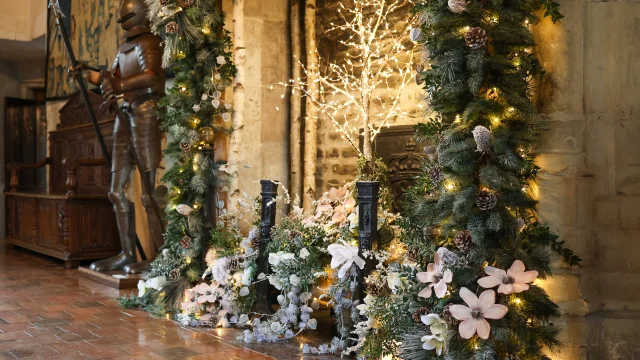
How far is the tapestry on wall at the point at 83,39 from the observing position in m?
9.20

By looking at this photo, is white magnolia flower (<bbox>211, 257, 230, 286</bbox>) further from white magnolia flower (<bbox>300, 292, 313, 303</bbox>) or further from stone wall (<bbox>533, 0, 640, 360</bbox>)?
stone wall (<bbox>533, 0, 640, 360</bbox>)

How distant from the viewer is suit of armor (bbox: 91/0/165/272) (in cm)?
669

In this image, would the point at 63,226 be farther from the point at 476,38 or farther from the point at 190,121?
the point at 476,38

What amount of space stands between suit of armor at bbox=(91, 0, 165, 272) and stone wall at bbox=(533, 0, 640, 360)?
13.1ft

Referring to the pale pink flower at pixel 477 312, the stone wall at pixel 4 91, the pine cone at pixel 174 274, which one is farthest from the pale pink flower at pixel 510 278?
the stone wall at pixel 4 91

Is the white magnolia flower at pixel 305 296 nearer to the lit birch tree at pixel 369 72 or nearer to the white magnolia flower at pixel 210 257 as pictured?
the white magnolia flower at pixel 210 257

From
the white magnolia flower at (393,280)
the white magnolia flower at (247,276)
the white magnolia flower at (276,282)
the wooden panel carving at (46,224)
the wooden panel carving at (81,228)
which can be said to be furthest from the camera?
the wooden panel carving at (46,224)

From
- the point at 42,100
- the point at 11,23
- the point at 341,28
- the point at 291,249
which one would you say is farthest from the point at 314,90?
the point at 42,100

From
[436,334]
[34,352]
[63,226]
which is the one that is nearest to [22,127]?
[63,226]

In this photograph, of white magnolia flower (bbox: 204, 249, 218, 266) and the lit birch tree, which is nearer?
white magnolia flower (bbox: 204, 249, 218, 266)

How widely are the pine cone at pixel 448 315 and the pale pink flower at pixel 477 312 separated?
0.05 metres

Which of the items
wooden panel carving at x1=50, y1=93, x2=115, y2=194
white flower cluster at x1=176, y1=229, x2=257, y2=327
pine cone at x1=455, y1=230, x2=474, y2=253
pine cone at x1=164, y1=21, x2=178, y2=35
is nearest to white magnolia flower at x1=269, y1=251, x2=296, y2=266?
white flower cluster at x1=176, y1=229, x2=257, y2=327

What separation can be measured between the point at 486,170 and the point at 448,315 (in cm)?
68

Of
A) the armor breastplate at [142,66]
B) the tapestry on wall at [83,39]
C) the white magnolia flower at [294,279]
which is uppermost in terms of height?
the tapestry on wall at [83,39]
